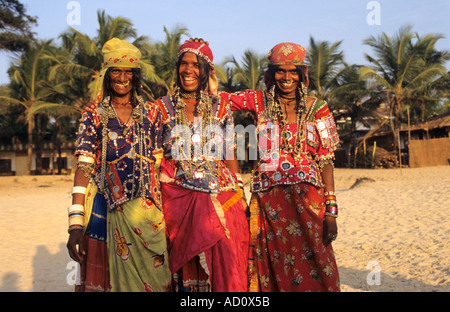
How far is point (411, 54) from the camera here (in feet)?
84.4

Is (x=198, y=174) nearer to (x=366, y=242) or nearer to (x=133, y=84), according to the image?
(x=133, y=84)

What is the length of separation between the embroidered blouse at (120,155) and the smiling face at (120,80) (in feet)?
0.47

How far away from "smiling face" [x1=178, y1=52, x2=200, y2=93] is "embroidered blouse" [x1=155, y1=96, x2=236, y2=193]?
0.57 ft

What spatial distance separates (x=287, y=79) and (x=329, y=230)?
121 cm

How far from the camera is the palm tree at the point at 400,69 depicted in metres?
25.5

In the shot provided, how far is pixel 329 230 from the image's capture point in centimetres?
312

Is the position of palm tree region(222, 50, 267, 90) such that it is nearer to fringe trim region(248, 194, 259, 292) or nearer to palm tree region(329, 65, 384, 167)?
palm tree region(329, 65, 384, 167)

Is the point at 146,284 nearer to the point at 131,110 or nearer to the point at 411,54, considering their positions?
the point at 131,110

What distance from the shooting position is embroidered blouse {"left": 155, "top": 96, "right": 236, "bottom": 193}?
304cm

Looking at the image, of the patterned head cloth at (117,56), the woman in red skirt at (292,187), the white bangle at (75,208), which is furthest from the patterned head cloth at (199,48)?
the white bangle at (75,208)

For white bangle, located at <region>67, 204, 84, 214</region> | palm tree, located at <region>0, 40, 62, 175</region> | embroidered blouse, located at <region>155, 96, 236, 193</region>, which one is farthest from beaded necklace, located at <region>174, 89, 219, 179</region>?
palm tree, located at <region>0, 40, 62, 175</region>

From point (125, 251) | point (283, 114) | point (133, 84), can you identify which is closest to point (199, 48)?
point (133, 84)

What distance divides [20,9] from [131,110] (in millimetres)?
23537

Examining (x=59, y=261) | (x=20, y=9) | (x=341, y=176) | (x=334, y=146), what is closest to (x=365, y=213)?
(x=59, y=261)
